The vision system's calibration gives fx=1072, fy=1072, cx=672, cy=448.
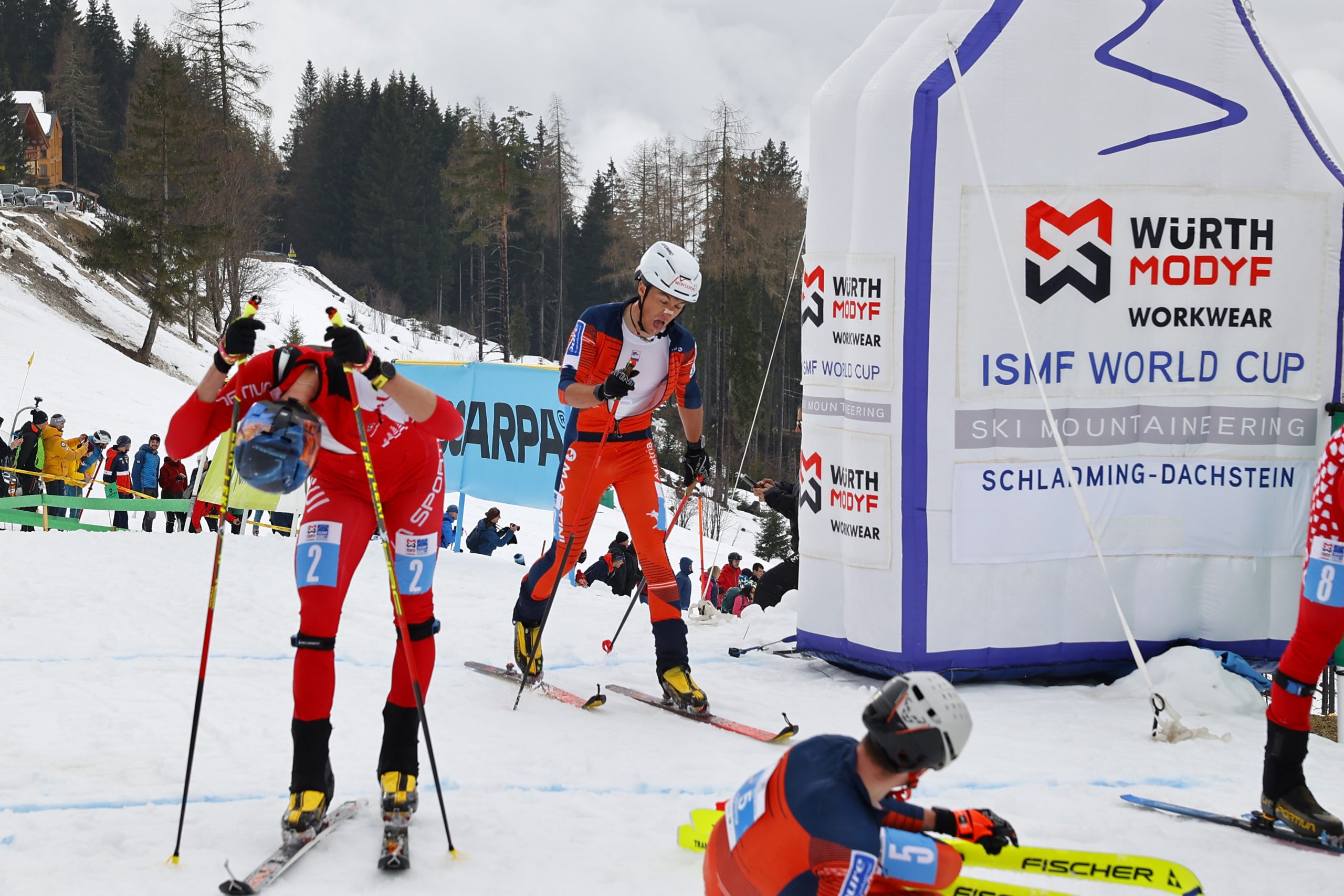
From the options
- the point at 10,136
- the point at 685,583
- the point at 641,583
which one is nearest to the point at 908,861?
the point at 641,583

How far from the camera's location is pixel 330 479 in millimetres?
3527

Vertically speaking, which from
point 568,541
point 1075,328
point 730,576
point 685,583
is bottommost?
point 730,576

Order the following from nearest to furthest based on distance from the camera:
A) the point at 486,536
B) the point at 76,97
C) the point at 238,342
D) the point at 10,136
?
1. the point at 238,342
2. the point at 486,536
3. the point at 10,136
4. the point at 76,97

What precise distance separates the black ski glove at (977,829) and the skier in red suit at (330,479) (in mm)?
1705

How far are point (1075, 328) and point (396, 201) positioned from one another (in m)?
56.1

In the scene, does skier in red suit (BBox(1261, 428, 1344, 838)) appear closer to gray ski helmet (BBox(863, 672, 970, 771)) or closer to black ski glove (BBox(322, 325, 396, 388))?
gray ski helmet (BBox(863, 672, 970, 771))

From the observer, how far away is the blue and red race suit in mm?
2201

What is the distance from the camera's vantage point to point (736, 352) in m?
39.2

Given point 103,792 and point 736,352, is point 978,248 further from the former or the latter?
point 736,352

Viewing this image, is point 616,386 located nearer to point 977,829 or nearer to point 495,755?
point 495,755

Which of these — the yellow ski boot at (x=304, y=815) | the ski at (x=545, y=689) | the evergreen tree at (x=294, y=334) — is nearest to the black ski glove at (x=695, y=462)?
the ski at (x=545, y=689)

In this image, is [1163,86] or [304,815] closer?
[304,815]

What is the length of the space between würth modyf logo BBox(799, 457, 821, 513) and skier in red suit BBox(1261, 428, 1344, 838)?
9.01 feet

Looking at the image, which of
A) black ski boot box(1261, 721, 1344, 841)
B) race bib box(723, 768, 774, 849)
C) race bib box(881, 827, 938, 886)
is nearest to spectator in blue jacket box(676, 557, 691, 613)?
black ski boot box(1261, 721, 1344, 841)
